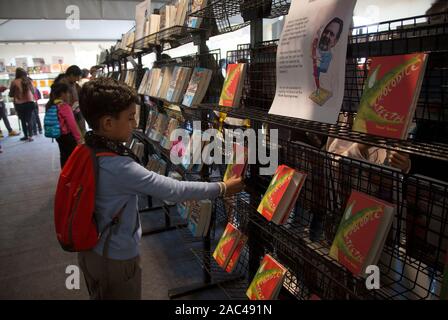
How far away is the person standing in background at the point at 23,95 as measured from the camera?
7059 mm

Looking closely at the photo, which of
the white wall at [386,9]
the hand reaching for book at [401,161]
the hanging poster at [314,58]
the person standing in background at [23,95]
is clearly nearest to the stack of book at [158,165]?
the hanging poster at [314,58]

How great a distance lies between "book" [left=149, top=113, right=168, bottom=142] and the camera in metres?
2.65

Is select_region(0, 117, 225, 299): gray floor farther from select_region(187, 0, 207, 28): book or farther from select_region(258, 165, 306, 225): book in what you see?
select_region(187, 0, 207, 28): book

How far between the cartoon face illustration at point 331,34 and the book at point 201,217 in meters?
1.23

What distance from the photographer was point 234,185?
138 cm

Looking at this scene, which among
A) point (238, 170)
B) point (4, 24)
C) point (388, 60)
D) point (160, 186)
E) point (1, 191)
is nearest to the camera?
point (388, 60)

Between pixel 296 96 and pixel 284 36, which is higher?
pixel 284 36

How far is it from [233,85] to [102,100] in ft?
1.82

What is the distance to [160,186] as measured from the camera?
52.1 inches

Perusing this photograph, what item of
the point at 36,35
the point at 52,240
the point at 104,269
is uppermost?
the point at 36,35

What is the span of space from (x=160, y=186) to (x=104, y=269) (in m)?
0.44

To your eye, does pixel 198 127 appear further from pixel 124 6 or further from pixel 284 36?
pixel 124 6

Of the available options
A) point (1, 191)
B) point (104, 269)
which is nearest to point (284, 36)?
point (104, 269)

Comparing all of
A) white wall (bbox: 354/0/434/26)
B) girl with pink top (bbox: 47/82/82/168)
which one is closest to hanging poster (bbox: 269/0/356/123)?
white wall (bbox: 354/0/434/26)
